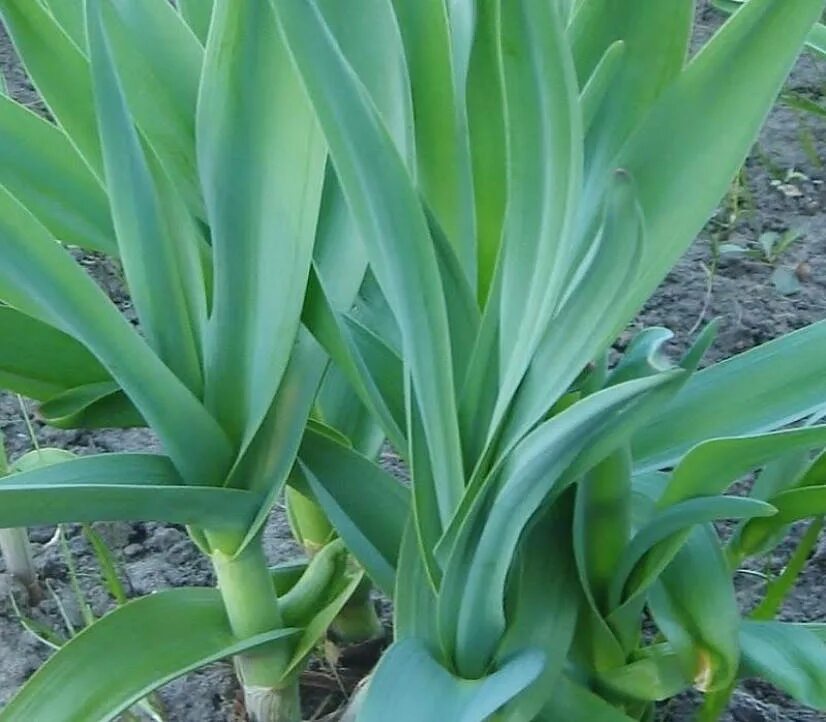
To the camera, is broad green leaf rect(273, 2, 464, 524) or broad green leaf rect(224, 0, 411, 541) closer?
broad green leaf rect(273, 2, 464, 524)

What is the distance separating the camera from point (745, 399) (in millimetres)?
638

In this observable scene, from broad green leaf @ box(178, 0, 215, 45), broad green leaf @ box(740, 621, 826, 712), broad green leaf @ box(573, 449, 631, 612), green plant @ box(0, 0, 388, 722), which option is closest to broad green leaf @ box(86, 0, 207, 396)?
green plant @ box(0, 0, 388, 722)

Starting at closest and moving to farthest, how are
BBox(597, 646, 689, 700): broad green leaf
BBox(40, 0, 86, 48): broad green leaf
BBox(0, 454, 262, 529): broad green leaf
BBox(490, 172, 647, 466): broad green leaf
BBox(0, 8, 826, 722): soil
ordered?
BBox(490, 172, 647, 466): broad green leaf → BBox(0, 454, 262, 529): broad green leaf → BBox(597, 646, 689, 700): broad green leaf → BBox(40, 0, 86, 48): broad green leaf → BBox(0, 8, 826, 722): soil

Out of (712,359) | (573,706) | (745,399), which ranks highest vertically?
(745,399)

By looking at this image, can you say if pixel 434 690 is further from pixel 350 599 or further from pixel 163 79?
pixel 163 79

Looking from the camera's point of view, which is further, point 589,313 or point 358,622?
point 358,622

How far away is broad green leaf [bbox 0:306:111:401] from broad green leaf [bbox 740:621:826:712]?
1.22 feet

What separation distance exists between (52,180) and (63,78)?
57 millimetres

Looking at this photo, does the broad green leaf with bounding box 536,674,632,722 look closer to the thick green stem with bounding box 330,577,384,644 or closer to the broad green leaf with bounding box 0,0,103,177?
the thick green stem with bounding box 330,577,384,644

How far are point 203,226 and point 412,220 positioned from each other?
20 cm

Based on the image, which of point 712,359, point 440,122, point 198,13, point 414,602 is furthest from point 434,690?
point 712,359

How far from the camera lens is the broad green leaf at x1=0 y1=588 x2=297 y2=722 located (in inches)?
24.4

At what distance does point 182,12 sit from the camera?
77 centimetres

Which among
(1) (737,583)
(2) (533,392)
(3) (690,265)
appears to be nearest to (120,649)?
(2) (533,392)
